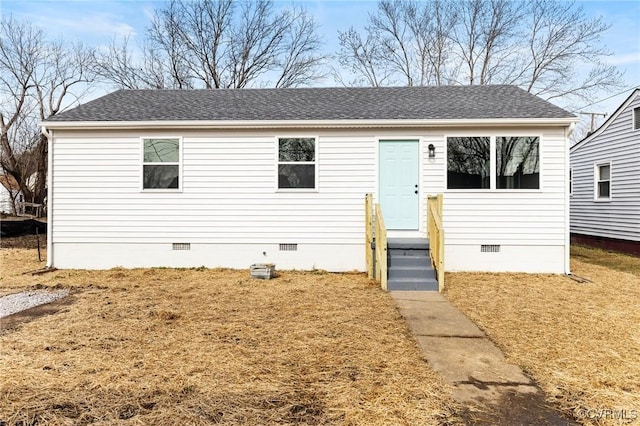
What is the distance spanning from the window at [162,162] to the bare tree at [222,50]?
15300 millimetres

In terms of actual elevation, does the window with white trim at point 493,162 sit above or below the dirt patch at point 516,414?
above

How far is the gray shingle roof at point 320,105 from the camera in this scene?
779 cm

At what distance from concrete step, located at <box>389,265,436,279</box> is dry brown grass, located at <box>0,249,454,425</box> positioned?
3.28ft

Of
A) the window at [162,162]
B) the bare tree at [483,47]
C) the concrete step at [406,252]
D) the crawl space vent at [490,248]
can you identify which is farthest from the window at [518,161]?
the bare tree at [483,47]

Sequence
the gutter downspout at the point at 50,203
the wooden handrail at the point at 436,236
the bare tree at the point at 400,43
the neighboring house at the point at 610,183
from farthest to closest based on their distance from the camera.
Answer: the bare tree at the point at 400,43 < the neighboring house at the point at 610,183 < the gutter downspout at the point at 50,203 < the wooden handrail at the point at 436,236

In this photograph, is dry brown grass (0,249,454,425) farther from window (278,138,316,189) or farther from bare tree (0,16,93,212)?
bare tree (0,16,93,212)

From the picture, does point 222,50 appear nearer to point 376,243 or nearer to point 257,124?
point 257,124

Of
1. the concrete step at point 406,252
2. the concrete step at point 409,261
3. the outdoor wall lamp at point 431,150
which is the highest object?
the outdoor wall lamp at point 431,150

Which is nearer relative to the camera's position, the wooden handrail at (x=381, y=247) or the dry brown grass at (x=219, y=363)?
the dry brown grass at (x=219, y=363)

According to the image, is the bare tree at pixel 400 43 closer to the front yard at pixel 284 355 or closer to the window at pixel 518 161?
the window at pixel 518 161

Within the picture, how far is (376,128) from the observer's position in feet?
25.4

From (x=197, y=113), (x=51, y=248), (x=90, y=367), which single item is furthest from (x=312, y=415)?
(x=51, y=248)

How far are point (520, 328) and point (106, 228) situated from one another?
785cm

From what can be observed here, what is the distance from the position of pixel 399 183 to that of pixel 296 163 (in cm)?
219
